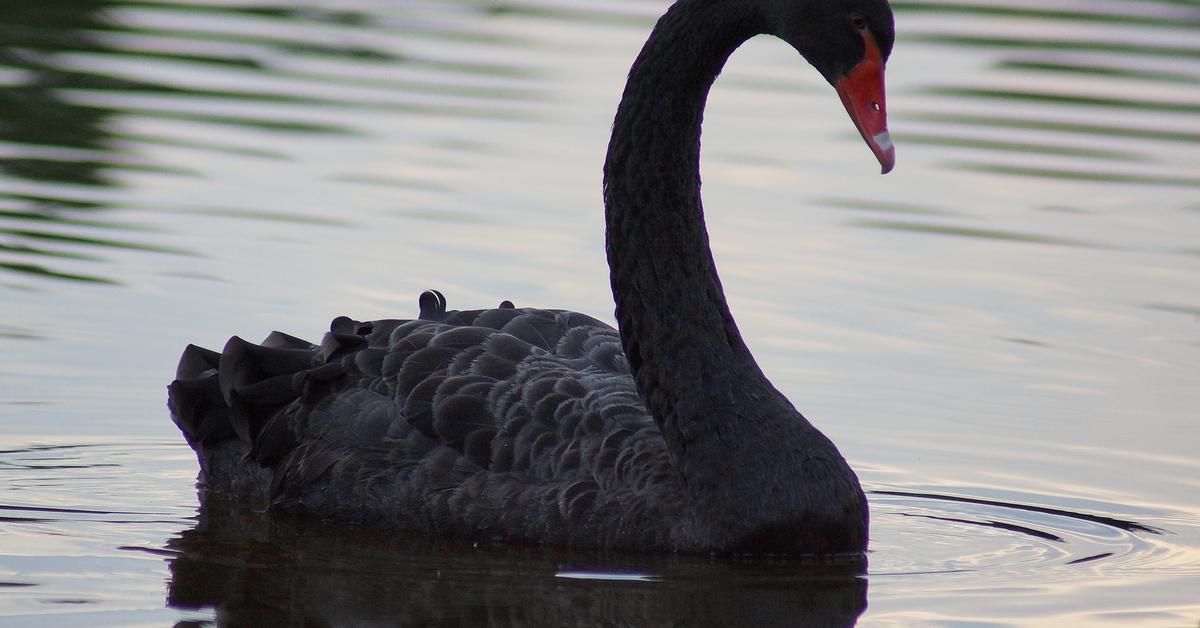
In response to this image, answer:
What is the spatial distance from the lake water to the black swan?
0.54 feet

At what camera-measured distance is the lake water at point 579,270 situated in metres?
6.96

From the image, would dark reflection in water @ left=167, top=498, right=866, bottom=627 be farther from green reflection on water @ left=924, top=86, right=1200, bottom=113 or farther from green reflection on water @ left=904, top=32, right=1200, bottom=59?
green reflection on water @ left=904, top=32, right=1200, bottom=59

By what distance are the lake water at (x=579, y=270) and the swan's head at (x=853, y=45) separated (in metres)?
1.52

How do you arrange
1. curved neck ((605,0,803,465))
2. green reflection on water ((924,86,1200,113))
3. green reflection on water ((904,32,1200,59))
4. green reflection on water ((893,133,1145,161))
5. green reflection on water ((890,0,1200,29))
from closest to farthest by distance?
curved neck ((605,0,803,465)) → green reflection on water ((893,133,1145,161)) → green reflection on water ((924,86,1200,113)) → green reflection on water ((904,32,1200,59)) → green reflection on water ((890,0,1200,29))

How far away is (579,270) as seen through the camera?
36.3 feet

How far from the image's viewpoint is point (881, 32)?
23.1 ft

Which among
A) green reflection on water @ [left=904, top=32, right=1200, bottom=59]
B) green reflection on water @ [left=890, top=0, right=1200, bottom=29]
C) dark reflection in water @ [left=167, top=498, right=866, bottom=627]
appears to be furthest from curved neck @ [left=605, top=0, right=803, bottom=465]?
green reflection on water @ [left=890, top=0, right=1200, bottom=29]

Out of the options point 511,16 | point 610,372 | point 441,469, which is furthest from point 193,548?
point 511,16

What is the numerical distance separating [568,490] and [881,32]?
6.10 ft

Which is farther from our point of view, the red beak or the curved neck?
the curved neck

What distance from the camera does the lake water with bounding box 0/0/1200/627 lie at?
6.96m

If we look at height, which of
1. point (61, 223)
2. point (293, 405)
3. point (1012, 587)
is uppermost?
point (61, 223)

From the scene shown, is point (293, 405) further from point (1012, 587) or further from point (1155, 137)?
point (1155, 137)

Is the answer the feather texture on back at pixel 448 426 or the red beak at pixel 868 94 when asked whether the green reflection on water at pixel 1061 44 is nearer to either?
the feather texture on back at pixel 448 426
